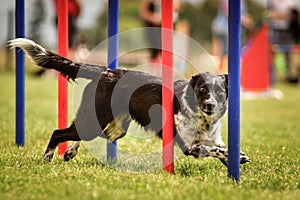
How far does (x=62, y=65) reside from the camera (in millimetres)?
4277

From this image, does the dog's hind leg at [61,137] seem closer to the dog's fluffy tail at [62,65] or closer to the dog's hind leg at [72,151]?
the dog's hind leg at [72,151]

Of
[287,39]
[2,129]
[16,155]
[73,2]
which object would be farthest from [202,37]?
[16,155]

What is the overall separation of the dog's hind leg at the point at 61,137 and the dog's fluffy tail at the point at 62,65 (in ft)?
1.46

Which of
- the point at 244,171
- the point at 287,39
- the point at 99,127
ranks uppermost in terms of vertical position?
the point at 287,39

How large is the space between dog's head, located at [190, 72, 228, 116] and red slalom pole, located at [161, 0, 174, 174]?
1.07 feet

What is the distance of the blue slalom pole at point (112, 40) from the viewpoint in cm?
447


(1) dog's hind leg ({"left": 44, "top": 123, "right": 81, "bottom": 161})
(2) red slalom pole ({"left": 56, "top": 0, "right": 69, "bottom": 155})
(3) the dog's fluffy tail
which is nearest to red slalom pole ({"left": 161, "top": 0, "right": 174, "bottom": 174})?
(3) the dog's fluffy tail

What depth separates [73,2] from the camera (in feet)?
48.2

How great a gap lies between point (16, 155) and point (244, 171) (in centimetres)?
203

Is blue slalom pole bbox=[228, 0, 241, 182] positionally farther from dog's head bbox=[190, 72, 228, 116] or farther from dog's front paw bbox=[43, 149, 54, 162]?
dog's front paw bbox=[43, 149, 54, 162]

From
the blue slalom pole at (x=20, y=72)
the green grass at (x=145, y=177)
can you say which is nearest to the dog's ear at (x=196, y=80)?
the green grass at (x=145, y=177)

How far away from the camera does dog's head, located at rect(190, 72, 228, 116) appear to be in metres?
4.10

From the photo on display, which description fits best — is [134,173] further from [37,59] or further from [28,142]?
[28,142]

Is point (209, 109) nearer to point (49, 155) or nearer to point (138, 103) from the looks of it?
point (138, 103)
